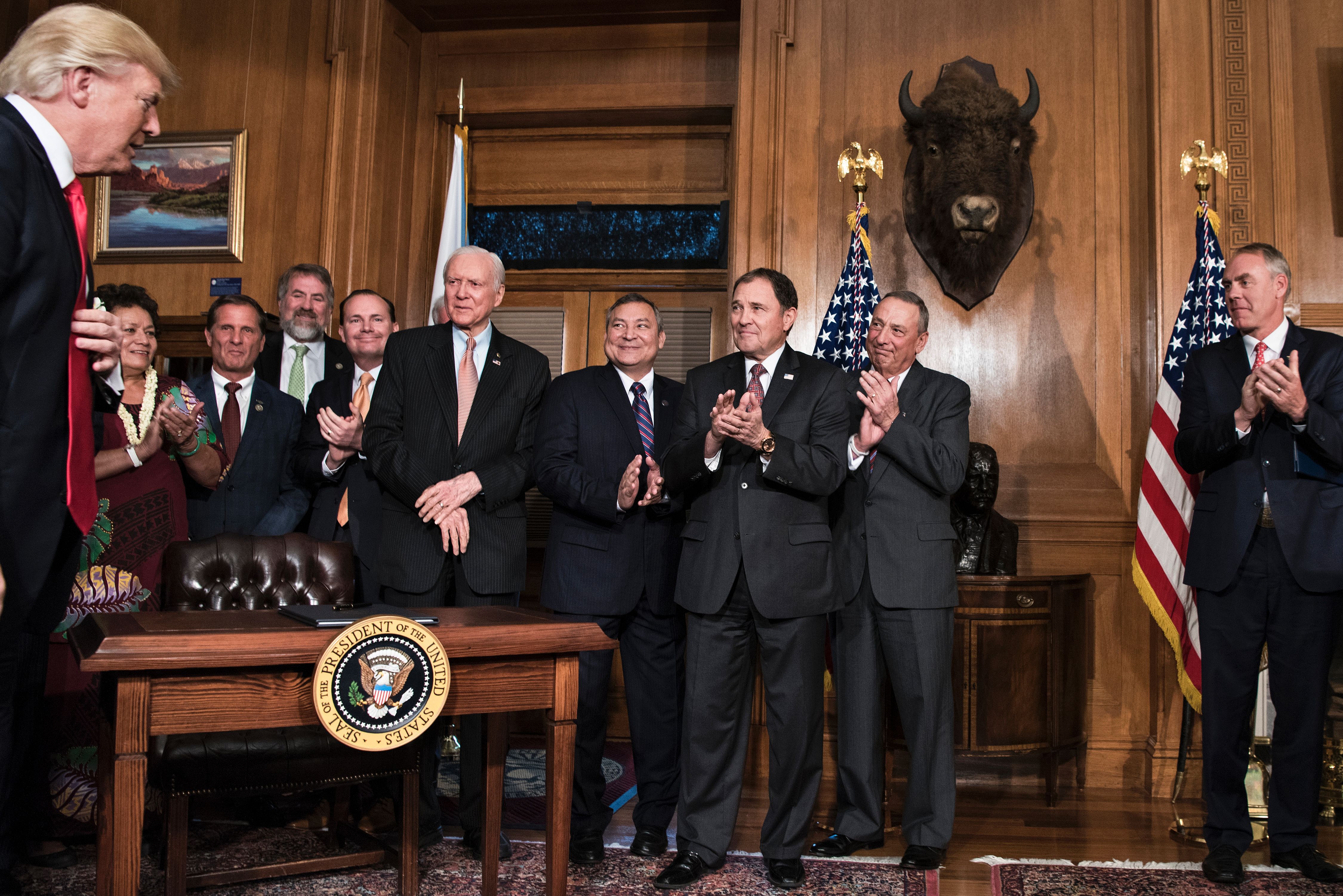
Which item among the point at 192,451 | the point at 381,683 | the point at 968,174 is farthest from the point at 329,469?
the point at 968,174

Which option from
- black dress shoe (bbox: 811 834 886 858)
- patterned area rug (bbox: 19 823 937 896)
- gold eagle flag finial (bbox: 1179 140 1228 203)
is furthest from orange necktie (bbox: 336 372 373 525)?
gold eagle flag finial (bbox: 1179 140 1228 203)

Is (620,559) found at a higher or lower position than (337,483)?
lower

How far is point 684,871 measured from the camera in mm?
3072

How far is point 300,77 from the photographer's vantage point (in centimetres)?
566

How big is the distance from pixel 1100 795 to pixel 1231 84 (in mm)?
3182

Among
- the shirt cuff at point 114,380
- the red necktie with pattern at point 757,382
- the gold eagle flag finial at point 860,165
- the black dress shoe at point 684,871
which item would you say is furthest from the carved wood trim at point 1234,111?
the shirt cuff at point 114,380

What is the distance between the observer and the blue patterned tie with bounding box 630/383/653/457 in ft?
11.8

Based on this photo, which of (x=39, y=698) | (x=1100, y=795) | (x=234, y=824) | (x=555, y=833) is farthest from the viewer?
(x=1100, y=795)

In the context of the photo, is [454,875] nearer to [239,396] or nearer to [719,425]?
[719,425]

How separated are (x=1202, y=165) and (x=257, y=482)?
391cm

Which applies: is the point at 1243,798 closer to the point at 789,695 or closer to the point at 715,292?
the point at 789,695

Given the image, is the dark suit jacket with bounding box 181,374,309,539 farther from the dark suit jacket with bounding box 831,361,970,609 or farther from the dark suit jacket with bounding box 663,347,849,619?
the dark suit jacket with bounding box 831,361,970,609

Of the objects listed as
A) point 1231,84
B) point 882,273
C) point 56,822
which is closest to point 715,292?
point 882,273

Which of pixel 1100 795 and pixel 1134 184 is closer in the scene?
pixel 1100 795
